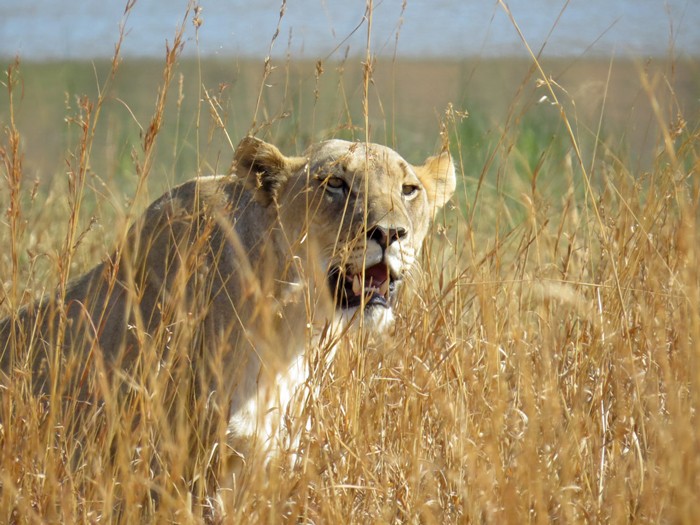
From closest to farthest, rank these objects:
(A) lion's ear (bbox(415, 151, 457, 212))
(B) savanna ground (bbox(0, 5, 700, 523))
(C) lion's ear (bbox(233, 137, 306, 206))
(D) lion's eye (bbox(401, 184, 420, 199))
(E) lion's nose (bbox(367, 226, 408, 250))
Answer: (B) savanna ground (bbox(0, 5, 700, 523)), (E) lion's nose (bbox(367, 226, 408, 250)), (C) lion's ear (bbox(233, 137, 306, 206)), (D) lion's eye (bbox(401, 184, 420, 199)), (A) lion's ear (bbox(415, 151, 457, 212))

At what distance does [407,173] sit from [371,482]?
1.36m

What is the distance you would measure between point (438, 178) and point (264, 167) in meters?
0.76

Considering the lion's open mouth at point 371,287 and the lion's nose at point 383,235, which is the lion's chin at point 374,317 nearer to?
the lion's open mouth at point 371,287

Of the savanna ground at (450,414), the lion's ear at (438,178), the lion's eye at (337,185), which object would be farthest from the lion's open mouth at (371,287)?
the lion's ear at (438,178)

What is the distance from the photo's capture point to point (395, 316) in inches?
140

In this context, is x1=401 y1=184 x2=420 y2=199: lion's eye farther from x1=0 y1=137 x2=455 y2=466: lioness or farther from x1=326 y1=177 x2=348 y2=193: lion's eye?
x1=326 y1=177 x2=348 y2=193: lion's eye

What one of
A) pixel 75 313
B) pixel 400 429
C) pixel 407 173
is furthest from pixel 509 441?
pixel 75 313

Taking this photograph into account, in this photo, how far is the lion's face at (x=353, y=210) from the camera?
10.3 ft

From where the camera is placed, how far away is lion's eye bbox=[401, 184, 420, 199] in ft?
11.9

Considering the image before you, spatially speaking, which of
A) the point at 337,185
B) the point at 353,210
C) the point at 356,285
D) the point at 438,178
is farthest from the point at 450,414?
the point at 438,178

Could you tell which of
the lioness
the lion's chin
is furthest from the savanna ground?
the lioness

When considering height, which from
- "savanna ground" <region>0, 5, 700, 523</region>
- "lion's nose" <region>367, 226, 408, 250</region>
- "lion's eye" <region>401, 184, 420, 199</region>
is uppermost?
"lion's eye" <region>401, 184, 420, 199</region>

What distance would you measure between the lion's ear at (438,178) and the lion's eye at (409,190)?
14cm

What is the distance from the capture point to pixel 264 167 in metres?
3.53
